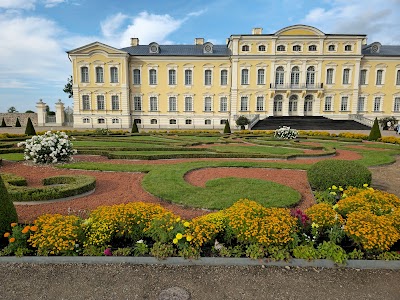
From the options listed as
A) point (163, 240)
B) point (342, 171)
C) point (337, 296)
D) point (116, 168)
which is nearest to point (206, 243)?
point (163, 240)

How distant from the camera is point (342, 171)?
644cm

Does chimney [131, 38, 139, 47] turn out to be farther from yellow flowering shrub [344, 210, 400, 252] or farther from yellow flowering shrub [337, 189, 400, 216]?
yellow flowering shrub [344, 210, 400, 252]

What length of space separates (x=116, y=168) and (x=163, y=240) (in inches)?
230

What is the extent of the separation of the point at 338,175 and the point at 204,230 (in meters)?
4.11

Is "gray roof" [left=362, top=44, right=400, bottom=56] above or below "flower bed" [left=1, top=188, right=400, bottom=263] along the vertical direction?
above

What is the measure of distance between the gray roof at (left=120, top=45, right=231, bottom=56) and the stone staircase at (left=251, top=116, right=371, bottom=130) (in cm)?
1088

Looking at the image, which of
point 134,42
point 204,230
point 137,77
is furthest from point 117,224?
point 134,42

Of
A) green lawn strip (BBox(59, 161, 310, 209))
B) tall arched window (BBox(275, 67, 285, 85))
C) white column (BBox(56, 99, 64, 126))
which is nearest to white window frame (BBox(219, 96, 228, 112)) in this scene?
tall arched window (BBox(275, 67, 285, 85))

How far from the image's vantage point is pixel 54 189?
20.7 ft

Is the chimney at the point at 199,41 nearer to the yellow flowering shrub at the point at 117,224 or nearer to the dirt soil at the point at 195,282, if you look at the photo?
the yellow flowering shrub at the point at 117,224

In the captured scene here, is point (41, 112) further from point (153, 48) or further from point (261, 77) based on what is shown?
point (261, 77)

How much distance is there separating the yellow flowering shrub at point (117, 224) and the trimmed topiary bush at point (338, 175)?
165 inches

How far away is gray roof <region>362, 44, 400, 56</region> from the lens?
37.0m

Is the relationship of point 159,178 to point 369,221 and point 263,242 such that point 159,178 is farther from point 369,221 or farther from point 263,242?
point 369,221
